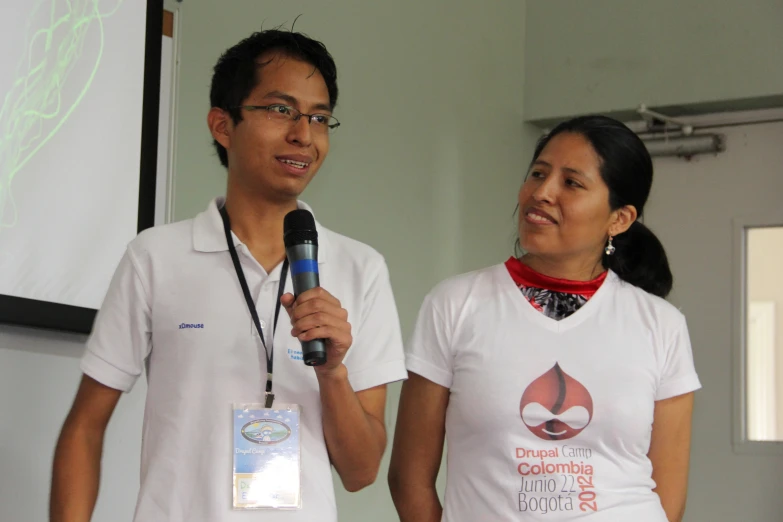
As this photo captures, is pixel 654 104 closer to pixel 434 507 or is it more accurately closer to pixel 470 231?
pixel 470 231

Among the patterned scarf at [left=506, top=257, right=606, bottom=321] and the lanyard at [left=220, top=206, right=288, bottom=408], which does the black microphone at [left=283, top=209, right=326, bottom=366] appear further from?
the patterned scarf at [left=506, top=257, right=606, bottom=321]

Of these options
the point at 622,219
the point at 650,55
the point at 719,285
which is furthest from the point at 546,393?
the point at 650,55

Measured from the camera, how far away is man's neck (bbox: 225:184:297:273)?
1.75 m

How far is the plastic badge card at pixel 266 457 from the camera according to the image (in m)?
1.57

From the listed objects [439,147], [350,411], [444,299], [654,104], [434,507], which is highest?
[654,104]

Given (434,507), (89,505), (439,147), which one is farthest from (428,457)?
(439,147)

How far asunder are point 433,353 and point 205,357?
1.64 feet

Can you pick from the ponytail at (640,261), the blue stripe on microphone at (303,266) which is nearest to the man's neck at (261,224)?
the blue stripe on microphone at (303,266)

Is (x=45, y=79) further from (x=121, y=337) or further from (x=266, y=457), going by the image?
(x=266, y=457)

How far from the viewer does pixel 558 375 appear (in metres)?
1.88

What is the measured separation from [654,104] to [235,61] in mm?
2951

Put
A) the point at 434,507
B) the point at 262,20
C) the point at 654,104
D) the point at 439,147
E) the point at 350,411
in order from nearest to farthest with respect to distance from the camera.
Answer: the point at 350,411 → the point at 434,507 → the point at 262,20 → the point at 439,147 → the point at 654,104

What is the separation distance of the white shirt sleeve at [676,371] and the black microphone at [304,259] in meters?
0.81

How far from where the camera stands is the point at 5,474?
2137mm
